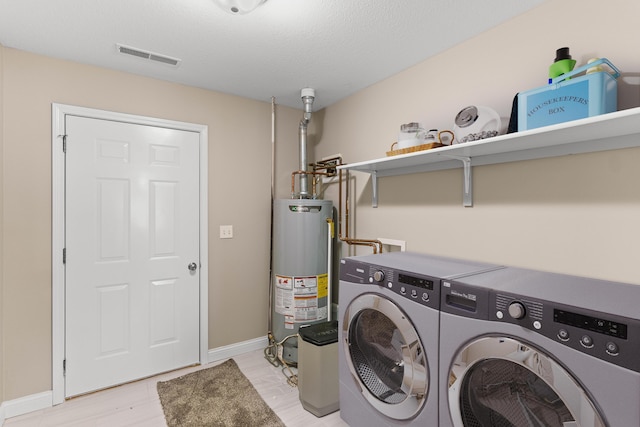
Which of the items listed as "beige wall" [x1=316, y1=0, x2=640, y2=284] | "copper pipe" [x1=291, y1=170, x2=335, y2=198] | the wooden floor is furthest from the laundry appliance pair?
"copper pipe" [x1=291, y1=170, x2=335, y2=198]

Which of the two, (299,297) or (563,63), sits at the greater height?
(563,63)

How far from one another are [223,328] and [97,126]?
184cm

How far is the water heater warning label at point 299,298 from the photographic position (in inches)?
98.6

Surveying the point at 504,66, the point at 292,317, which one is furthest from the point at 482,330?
the point at 292,317

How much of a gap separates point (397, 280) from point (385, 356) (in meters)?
0.44

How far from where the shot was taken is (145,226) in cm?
232

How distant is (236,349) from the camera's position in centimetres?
272

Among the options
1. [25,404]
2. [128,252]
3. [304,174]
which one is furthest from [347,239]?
[25,404]

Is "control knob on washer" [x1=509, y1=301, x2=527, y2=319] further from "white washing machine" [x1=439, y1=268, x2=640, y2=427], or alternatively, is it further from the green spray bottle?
the green spray bottle

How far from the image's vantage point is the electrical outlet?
104 inches

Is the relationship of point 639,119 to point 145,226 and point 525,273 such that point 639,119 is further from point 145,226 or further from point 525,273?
point 145,226

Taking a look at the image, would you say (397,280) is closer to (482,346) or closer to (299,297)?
(482,346)

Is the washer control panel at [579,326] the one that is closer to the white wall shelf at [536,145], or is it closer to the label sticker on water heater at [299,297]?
the white wall shelf at [536,145]

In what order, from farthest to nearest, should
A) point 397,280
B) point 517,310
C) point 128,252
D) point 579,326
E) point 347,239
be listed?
point 347,239
point 128,252
point 397,280
point 517,310
point 579,326
